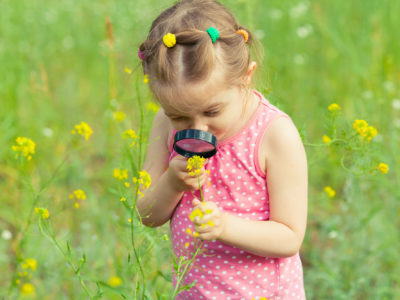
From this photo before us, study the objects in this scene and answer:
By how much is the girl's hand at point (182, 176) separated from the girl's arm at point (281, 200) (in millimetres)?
139

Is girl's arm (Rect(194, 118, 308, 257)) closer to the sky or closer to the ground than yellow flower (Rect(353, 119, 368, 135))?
closer to the ground

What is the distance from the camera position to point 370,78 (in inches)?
123

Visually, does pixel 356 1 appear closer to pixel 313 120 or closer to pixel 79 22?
pixel 313 120

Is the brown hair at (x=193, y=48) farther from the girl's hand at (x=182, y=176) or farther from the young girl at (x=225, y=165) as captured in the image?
the girl's hand at (x=182, y=176)

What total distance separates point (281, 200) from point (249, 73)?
0.33m

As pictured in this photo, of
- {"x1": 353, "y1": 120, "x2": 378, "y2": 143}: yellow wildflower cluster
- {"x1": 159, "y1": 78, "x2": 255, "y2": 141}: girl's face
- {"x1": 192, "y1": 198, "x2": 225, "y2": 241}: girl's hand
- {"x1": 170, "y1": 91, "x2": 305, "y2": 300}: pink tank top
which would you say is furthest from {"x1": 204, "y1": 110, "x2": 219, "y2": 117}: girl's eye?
{"x1": 353, "y1": 120, "x2": 378, "y2": 143}: yellow wildflower cluster

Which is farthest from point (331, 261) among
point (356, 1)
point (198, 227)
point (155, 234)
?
point (356, 1)

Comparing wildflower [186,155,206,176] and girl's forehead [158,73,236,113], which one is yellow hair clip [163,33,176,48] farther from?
wildflower [186,155,206,176]

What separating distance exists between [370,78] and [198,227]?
2.20m

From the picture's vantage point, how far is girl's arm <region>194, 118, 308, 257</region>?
1.36 m

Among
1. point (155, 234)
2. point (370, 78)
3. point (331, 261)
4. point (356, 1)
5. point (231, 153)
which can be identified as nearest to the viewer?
point (231, 153)

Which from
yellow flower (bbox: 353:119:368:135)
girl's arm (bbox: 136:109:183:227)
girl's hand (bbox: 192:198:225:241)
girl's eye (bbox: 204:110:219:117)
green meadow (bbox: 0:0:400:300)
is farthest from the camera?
green meadow (bbox: 0:0:400:300)

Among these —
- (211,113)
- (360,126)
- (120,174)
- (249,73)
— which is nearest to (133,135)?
(120,174)

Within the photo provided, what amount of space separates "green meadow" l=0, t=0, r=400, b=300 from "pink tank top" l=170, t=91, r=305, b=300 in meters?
0.15
